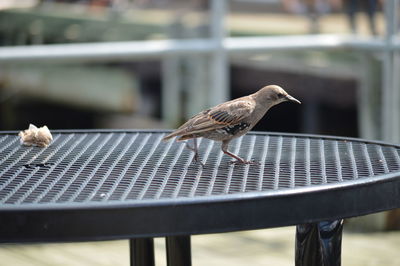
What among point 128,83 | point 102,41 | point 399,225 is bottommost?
point 399,225

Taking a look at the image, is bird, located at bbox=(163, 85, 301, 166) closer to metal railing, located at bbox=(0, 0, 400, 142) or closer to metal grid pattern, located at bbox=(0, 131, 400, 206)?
metal grid pattern, located at bbox=(0, 131, 400, 206)

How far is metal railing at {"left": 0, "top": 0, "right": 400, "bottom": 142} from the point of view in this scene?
178 inches

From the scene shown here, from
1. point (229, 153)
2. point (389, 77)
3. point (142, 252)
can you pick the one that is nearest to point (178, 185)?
point (229, 153)

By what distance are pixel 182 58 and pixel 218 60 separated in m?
0.25

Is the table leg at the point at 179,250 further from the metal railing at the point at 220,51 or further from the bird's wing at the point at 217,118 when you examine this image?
the metal railing at the point at 220,51

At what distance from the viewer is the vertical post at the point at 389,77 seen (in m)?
4.92

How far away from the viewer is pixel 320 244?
7.13 feet

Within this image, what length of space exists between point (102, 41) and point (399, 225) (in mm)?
2235

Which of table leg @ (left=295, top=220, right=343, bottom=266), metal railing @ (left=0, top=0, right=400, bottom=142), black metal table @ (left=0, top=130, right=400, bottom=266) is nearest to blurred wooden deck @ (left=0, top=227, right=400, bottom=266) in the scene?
metal railing @ (left=0, top=0, right=400, bottom=142)

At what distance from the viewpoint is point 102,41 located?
185 inches

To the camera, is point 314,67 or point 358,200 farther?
point 314,67

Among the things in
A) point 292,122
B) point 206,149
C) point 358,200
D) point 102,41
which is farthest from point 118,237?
point 292,122

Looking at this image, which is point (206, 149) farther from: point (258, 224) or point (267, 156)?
point (258, 224)

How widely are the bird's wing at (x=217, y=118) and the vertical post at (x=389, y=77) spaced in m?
2.68
